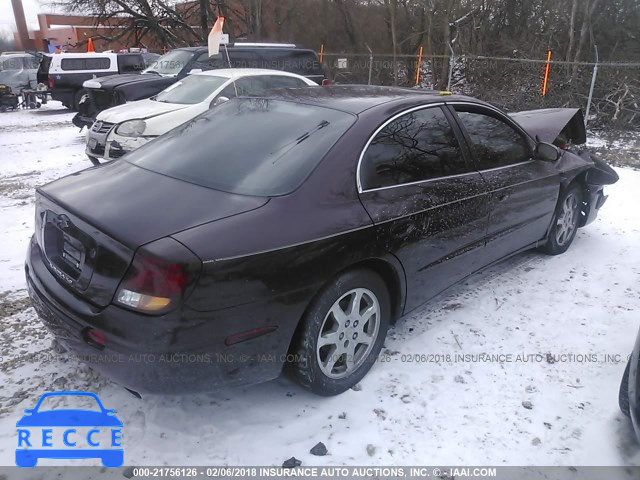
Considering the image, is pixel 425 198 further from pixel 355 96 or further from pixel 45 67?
pixel 45 67

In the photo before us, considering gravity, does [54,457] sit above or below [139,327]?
below

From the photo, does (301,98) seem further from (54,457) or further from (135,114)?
(135,114)

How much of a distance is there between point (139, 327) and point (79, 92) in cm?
1497

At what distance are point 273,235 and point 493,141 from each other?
2231mm

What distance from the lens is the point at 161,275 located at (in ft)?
6.63

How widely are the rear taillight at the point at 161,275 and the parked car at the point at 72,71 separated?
14145 millimetres

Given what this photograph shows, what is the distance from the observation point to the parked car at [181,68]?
32.0 feet

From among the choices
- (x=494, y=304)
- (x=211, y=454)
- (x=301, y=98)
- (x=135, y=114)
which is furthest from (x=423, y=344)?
(x=135, y=114)

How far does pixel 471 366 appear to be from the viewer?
3.07 metres

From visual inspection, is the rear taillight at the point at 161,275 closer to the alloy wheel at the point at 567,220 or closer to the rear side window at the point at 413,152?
the rear side window at the point at 413,152

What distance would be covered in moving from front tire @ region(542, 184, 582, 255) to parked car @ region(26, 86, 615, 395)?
1.06 meters

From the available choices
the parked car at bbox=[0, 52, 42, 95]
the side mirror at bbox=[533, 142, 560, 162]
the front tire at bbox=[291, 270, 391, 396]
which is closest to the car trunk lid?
the front tire at bbox=[291, 270, 391, 396]

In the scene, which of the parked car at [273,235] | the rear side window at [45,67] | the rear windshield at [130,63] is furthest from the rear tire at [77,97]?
the parked car at [273,235]

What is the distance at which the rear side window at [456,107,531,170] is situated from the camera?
11.6 ft
